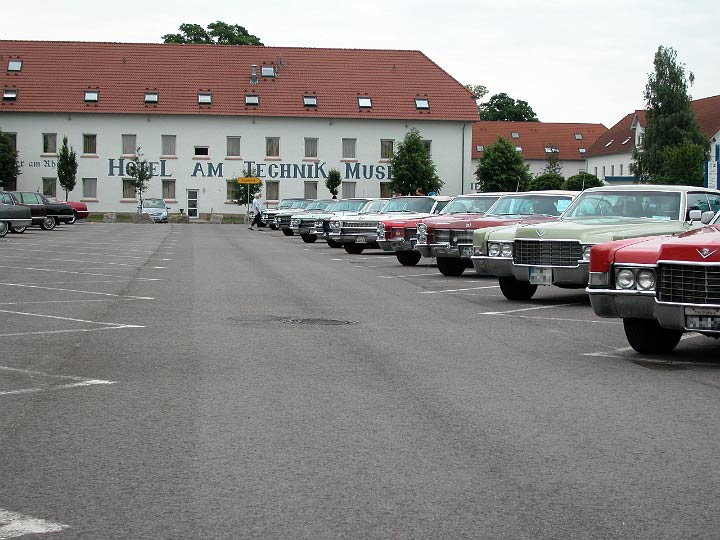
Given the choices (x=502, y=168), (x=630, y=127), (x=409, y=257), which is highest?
(x=630, y=127)

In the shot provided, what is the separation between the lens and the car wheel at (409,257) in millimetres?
26906

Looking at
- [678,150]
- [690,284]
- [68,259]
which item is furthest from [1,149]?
[690,284]

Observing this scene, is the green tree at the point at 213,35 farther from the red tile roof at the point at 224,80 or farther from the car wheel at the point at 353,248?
the car wheel at the point at 353,248

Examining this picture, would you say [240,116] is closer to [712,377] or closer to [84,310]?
[84,310]

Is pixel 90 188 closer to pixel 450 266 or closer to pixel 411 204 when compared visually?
pixel 411 204

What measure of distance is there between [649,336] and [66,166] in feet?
240

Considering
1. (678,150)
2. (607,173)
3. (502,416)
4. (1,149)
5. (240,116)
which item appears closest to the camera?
(502,416)

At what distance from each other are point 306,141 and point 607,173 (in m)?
39.9

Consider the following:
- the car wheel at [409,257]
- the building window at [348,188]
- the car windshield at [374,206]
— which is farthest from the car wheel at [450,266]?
the building window at [348,188]

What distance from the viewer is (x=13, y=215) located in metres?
43.1

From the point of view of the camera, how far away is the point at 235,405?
8.18 m

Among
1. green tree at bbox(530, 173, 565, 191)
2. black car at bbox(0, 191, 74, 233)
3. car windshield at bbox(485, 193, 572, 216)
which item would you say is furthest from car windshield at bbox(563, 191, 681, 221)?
green tree at bbox(530, 173, 565, 191)

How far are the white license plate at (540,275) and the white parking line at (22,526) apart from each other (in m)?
11.3

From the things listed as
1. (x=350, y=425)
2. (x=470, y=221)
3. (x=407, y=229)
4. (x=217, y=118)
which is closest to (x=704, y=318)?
(x=350, y=425)
